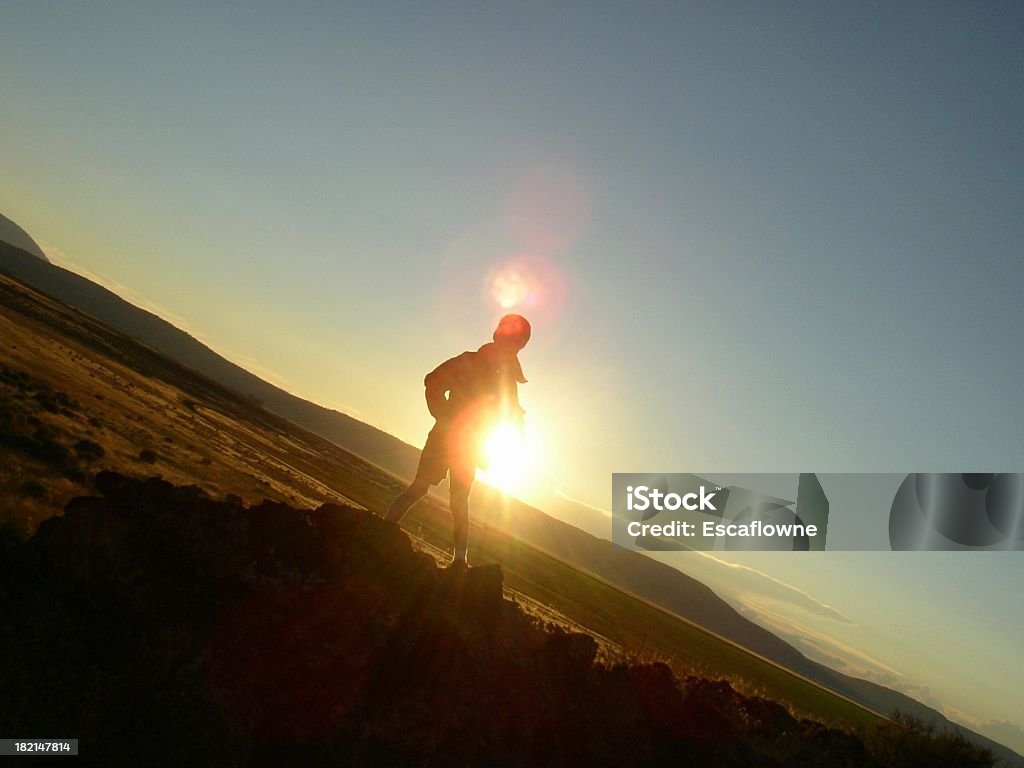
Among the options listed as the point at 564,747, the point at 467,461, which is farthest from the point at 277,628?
the point at 467,461

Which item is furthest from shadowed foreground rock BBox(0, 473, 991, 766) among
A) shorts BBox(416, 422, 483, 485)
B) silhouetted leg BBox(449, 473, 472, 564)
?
shorts BBox(416, 422, 483, 485)

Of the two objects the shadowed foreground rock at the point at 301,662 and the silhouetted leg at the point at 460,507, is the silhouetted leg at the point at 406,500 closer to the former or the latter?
the silhouetted leg at the point at 460,507

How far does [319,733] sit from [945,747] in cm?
760

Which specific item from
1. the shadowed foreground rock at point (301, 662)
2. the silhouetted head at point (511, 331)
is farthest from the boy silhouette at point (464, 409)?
the shadowed foreground rock at point (301, 662)

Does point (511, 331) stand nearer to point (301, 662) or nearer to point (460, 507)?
point (460, 507)

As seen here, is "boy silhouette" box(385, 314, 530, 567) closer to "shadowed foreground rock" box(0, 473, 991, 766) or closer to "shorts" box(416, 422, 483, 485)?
"shorts" box(416, 422, 483, 485)

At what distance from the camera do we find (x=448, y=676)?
5.84 m

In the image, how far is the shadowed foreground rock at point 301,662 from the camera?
4430mm

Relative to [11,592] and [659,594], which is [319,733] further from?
[659,594]

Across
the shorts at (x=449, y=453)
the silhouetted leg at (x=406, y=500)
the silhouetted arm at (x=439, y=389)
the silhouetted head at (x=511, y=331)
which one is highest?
the silhouetted head at (x=511, y=331)

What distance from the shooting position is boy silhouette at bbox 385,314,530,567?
8492 millimetres

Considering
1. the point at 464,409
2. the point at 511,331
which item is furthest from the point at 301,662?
the point at 511,331

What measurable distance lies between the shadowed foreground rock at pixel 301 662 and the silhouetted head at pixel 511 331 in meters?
3.14

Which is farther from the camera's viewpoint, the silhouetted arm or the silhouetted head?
the silhouetted head
